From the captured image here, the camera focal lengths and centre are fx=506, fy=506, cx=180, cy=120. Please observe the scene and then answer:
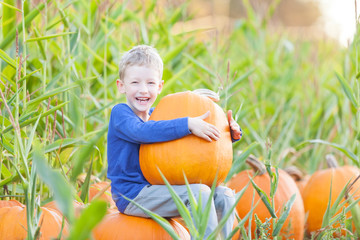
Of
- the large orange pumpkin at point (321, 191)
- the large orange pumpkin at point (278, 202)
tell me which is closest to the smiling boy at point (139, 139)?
the large orange pumpkin at point (278, 202)

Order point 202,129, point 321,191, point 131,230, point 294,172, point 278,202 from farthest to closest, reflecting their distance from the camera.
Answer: point 294,172 → point 321,191 → point 278,202 → point 131,230 → point 202,129

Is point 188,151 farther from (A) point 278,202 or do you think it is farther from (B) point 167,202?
(A) point 278,202

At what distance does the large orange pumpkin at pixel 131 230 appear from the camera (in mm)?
2041

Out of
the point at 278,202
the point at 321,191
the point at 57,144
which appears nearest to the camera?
the point at 57,144

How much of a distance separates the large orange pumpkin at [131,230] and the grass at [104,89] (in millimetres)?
210

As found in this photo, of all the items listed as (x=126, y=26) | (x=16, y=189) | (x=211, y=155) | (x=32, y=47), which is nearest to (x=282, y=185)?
(x=211, y=155)

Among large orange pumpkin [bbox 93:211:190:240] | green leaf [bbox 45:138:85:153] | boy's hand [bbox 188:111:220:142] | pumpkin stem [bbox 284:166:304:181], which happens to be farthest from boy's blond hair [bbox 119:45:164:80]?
pumpkin stem [bbox 284:166:304:181]

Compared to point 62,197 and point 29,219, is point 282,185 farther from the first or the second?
point 62,197

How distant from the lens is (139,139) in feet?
6.59

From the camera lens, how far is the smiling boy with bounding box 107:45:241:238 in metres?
1.99

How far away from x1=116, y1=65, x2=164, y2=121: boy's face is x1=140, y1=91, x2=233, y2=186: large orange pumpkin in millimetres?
75

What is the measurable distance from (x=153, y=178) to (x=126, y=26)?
11.8 ft

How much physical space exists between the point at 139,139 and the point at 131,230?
1.22ft

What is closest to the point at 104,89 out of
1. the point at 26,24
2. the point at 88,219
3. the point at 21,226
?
the point at 26,24
